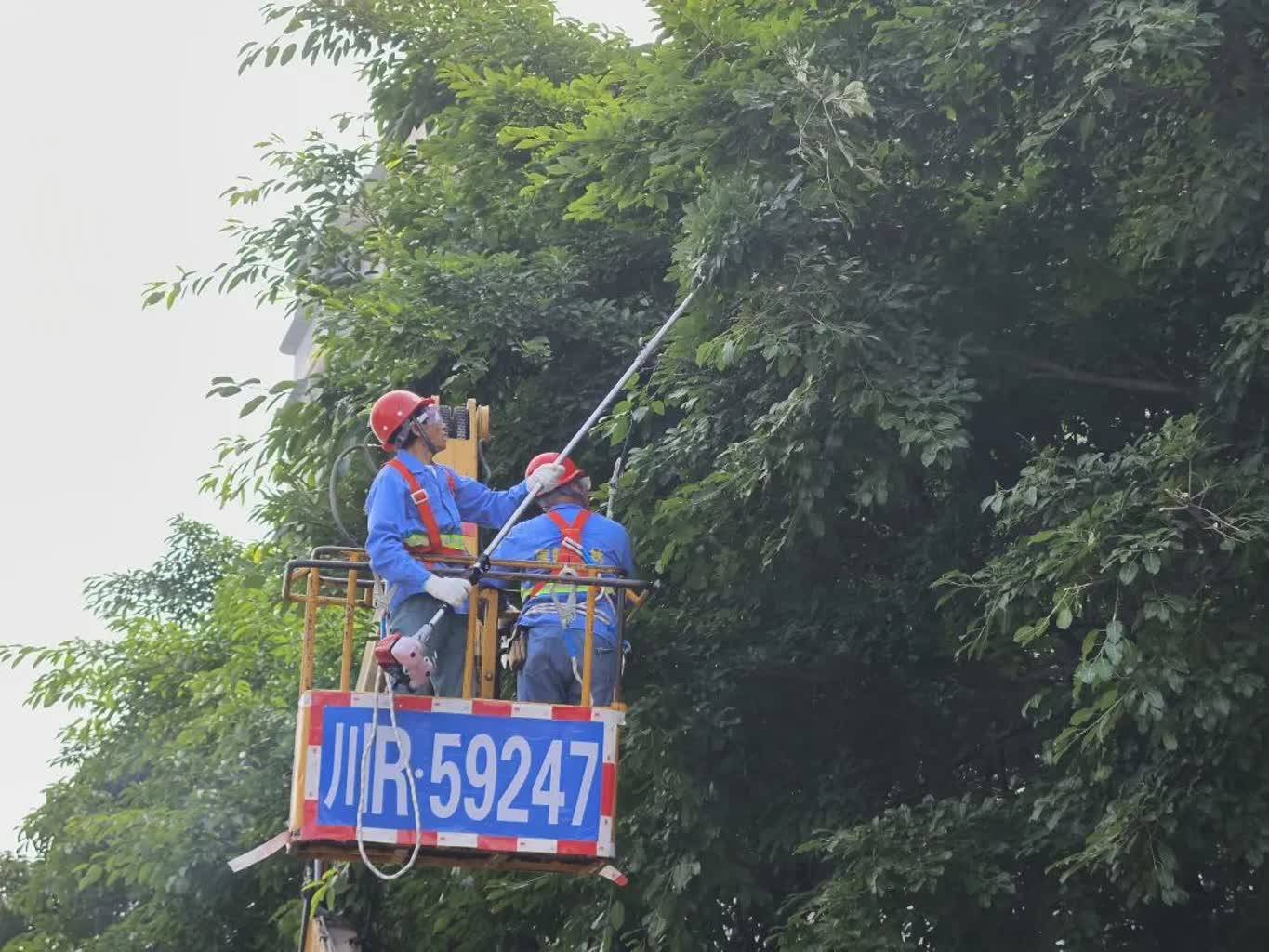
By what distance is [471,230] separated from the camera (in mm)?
16188

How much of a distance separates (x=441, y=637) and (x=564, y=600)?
622mm

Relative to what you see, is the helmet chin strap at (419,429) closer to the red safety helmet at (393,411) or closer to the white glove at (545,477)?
the red safety helmet at (393,411)

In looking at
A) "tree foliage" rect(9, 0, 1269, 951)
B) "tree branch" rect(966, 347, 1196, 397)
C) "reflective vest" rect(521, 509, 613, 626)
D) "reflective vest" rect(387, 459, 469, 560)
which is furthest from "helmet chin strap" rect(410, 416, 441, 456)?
"tree branch" rect(966, 347, 1196, 397)

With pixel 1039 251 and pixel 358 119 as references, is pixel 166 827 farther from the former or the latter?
pixel 1039 251

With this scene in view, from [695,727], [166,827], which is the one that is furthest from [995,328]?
[166,827]

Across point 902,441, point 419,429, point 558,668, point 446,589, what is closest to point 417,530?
point 446,589

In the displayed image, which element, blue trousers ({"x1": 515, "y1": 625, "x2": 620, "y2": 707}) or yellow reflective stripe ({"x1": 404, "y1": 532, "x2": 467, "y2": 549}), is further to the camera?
blue trousers ({"x1": 515, "y1": 625, "x2": 620, "y2": 707})

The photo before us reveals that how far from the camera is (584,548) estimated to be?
32.4ft

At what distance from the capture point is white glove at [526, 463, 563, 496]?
9758mm

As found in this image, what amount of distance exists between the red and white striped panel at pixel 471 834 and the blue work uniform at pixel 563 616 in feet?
0.95

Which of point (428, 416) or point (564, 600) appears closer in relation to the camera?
point (428, 416)

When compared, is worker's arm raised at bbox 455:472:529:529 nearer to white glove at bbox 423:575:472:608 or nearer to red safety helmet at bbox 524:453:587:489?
red safety helmet at bbox 524:453:587:489

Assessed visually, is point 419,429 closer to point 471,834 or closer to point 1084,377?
point 471,834

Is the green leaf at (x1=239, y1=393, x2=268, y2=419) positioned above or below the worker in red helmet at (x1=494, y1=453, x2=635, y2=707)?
above
